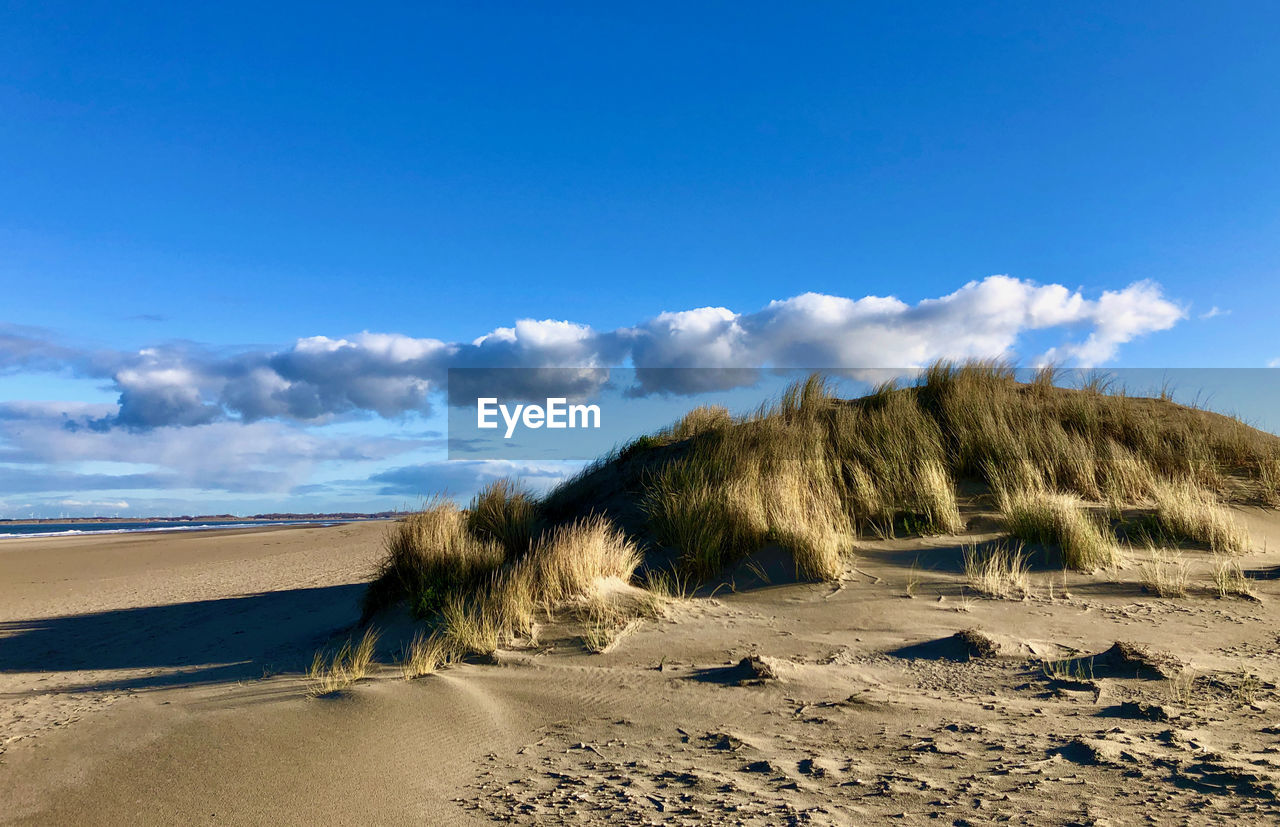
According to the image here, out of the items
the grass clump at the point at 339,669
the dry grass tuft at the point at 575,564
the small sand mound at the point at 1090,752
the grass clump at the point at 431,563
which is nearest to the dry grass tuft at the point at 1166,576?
the small sand mound at the point at 1090,752

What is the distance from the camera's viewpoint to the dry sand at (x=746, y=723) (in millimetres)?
3617

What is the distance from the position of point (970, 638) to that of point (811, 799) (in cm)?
286

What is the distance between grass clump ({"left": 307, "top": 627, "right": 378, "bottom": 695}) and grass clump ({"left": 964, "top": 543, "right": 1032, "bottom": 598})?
563cm

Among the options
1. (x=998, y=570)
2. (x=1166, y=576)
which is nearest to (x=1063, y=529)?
(x=1166, y=576)

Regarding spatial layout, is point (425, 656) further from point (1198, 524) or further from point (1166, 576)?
point (1198, 524)

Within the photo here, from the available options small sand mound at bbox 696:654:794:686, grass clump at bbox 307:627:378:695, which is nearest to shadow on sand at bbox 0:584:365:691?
grass clump at bbox 307:627:378:695

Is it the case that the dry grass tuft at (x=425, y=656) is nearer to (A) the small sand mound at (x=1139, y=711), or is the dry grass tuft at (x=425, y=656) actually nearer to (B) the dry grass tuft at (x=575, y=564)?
(B) the dry grass tuft at (x=575, y=564)

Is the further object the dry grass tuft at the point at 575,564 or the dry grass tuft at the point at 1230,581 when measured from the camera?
the dry grass tuft at the point at 575,564

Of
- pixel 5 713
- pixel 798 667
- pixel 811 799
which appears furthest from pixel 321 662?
pixel 811 799

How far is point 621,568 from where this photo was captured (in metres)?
7.88

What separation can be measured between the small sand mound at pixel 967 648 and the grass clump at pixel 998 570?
1.28 metres

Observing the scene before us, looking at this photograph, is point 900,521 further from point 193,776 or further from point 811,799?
point 193,776

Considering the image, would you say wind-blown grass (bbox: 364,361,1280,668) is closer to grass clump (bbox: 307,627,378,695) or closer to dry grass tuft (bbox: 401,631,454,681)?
dry grass tuft (bbox: 401,631,454,681)

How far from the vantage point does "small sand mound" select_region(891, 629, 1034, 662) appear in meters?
5.65
